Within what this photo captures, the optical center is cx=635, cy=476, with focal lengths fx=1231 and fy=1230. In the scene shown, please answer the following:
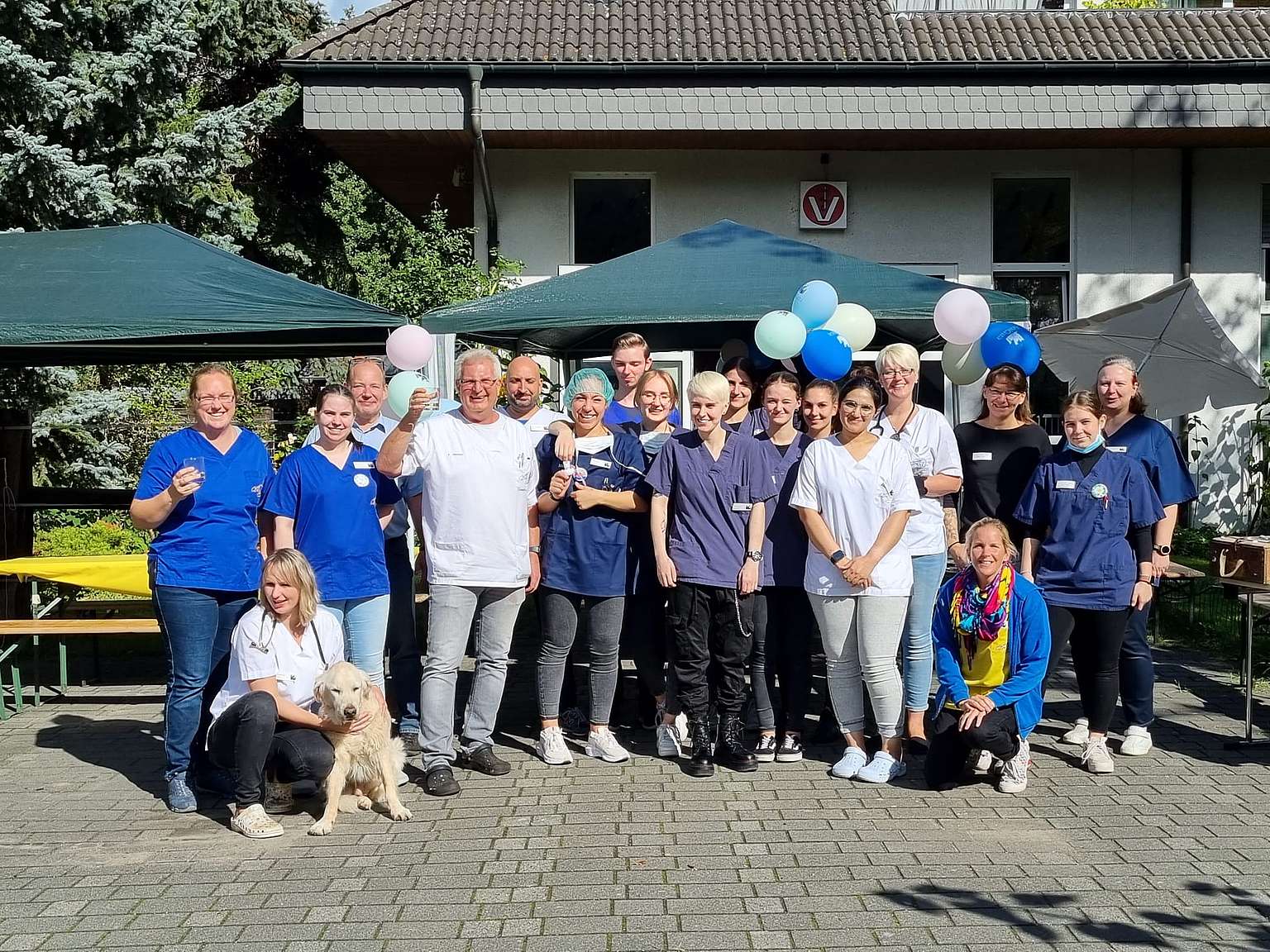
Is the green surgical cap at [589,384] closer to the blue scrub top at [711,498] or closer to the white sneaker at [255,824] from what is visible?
the blue scrub top at [711,498]

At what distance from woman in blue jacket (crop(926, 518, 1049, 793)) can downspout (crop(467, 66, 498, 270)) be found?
804 cm

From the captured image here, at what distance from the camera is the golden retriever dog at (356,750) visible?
5.02 m

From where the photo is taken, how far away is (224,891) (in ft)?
14.3

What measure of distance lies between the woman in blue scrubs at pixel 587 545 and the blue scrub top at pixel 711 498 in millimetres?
239

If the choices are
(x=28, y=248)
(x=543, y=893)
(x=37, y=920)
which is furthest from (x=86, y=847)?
(x=28, y=248)

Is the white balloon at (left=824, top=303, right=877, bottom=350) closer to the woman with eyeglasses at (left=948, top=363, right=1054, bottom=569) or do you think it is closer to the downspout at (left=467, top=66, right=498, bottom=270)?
the woman with eyeglasses at (left=948, top=363, right=1054, bottom=569)

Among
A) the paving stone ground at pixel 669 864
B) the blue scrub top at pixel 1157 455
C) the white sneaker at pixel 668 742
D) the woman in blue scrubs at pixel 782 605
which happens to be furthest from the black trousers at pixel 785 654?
the blue scrub top at pixel 1157 455

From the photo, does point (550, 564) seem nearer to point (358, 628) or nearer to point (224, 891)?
point (358, 628)

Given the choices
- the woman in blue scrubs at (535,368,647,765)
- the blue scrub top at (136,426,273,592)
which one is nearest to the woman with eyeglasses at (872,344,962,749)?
the woman in blue scrubs at (535,368,647,765)

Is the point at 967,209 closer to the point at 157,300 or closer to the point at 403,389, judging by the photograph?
the point at 403,389

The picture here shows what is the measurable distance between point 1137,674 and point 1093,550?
0.75m

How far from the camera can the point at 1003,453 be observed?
6262mm

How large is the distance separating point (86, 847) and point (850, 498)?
3551 millimetres

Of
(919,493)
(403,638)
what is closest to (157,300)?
(403,638)
